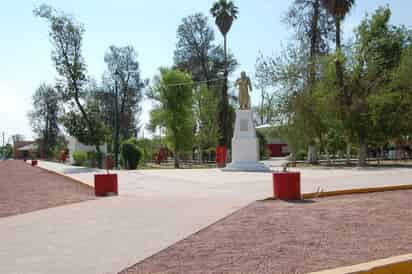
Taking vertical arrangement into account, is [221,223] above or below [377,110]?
below

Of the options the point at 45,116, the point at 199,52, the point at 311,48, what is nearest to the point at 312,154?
the point at 311,48

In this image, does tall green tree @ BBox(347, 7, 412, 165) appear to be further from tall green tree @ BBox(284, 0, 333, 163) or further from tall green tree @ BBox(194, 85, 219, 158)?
tall green tree @ BBox(194, 85, 219, 158)

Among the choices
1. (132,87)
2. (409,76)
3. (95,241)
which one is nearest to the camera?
(95,241)

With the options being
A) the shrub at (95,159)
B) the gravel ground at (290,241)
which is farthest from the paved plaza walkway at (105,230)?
the shrub at (95,159)

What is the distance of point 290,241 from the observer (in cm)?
708

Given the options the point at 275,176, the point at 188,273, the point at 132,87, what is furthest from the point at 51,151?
the point at 188,273

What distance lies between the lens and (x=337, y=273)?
5.01 m

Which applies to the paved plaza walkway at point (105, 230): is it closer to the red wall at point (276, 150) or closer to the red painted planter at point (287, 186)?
the red painted planter at point (287, 186)

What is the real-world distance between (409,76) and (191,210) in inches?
986

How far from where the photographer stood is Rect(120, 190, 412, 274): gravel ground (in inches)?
227

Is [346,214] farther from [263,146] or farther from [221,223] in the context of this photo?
[263,146]

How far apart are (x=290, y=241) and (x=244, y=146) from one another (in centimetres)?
2246

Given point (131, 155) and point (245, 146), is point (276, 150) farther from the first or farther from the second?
point (245, 146)

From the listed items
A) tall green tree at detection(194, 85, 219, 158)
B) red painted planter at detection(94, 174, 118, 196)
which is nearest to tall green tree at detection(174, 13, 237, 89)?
tall green tree at detection(194, 85, 219, 158)
